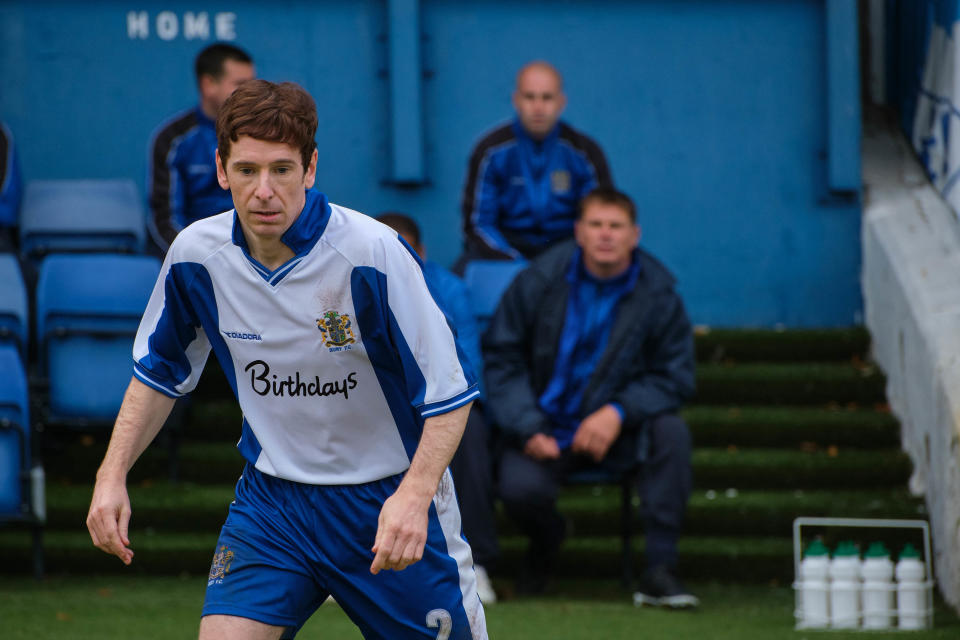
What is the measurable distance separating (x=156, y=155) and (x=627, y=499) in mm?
3182

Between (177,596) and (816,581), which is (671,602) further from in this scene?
(177,596)

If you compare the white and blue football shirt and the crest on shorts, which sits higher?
the white and blue football shirt

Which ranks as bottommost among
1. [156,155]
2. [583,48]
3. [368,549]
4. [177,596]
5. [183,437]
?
[177,596]

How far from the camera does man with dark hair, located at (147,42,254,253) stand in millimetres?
7344

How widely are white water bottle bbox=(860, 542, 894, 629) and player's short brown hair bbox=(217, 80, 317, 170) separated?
330 centimetres

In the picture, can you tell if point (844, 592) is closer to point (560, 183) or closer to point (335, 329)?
point (560, 183)

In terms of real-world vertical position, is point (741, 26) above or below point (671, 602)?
above

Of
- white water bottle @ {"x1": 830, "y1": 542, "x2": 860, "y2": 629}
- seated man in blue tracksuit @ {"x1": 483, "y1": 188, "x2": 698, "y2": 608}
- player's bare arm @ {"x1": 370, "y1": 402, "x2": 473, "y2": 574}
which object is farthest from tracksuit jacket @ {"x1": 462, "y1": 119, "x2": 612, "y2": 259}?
player's bare arm @ {"x1": 370, "y1": 402, "x2": 473, "y2": 574}

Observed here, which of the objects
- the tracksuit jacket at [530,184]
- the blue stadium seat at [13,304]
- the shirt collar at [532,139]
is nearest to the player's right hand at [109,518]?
the blue stadium seat at [13,304]

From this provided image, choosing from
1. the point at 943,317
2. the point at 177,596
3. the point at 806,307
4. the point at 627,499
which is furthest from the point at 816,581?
the point at 806,307

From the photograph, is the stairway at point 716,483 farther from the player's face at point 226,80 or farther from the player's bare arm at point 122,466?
the player's bare arm at point 122,466

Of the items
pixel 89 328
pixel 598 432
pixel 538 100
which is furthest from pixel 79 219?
pixel 598 432

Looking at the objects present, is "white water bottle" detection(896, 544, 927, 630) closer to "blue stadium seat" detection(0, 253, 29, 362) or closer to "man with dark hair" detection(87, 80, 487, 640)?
"man with dark hair" detection(87, 80, 487, 640)

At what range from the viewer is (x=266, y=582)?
316 cm
